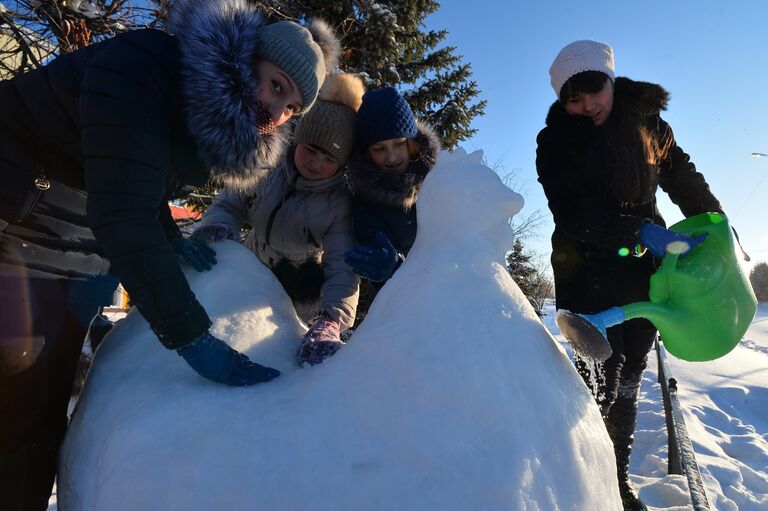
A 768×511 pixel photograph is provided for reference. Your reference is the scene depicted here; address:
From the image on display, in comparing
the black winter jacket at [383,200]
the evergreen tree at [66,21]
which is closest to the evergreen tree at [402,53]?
the evergreen tree at [66,21]

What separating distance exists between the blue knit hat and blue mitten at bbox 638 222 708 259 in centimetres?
117

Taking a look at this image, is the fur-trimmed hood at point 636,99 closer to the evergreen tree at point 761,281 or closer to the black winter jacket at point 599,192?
the black winter jacket at point 599,192

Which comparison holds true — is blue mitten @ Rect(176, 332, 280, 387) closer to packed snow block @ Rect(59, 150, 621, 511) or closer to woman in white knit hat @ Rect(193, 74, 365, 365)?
packed snow block @ Rect(59, 150, 621, 511)

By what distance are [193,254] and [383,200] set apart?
3.04ft

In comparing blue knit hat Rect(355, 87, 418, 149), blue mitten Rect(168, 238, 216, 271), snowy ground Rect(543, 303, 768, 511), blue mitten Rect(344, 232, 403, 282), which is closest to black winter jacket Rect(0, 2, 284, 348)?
blue mitten Rect(168, 238, 216, 271)

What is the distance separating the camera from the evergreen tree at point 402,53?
629cm

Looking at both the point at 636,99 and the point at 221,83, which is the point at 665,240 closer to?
the point at 636,99

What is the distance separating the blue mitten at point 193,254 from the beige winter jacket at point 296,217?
0.50 meters

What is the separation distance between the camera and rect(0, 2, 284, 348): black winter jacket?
121cm

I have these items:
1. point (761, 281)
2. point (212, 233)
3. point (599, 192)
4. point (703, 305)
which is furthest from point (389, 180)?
point (761, 281)

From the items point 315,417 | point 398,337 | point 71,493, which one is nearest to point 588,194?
point 398,337

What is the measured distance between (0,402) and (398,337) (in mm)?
1108

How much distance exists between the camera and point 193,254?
1733 mm

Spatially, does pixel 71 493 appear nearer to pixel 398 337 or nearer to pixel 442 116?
pixel 398 337
